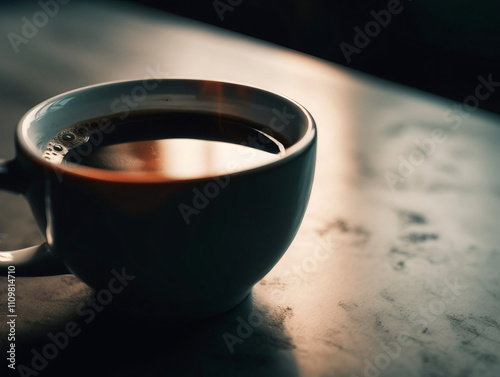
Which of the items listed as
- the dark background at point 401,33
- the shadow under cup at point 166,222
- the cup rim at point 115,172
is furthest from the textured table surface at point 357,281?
the dark background at point 401,33

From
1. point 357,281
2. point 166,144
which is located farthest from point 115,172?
point 357,281

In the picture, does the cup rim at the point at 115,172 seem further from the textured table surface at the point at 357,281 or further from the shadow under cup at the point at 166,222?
the textured table surface at the point at 357,281

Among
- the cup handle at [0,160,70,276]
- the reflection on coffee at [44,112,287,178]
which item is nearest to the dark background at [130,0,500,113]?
the reflection on coffee at [44,112,287,178]

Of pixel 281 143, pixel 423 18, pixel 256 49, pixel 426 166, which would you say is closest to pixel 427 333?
pixel 281 143

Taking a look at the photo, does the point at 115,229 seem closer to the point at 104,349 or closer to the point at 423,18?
the point at 104,349

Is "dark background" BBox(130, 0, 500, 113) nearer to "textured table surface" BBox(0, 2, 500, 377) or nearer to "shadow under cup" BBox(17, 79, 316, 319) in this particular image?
"textured table surface" BBox(0, 2, 500, 377)
